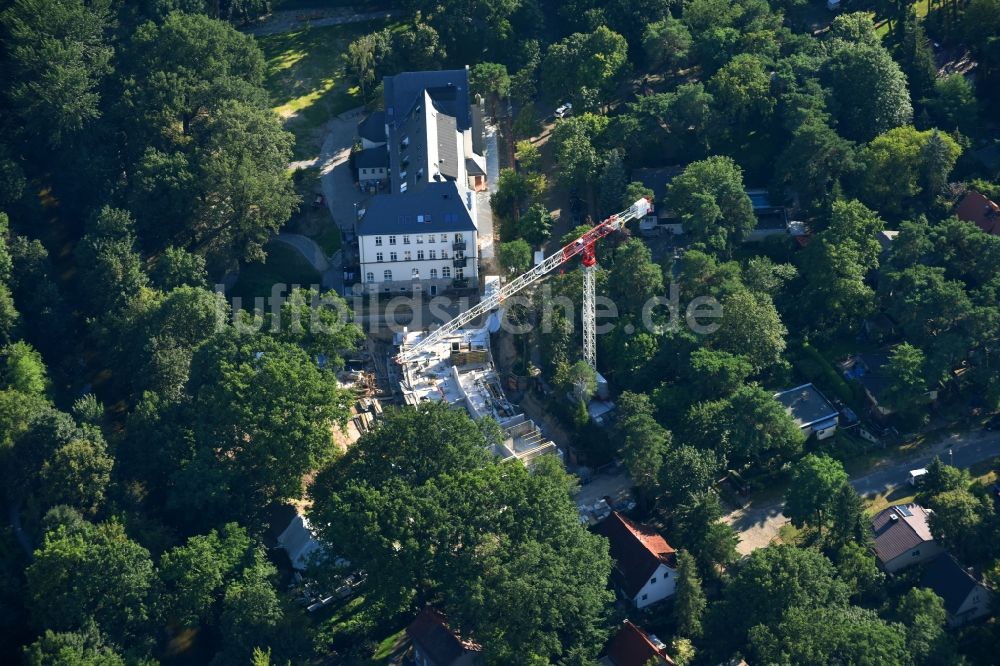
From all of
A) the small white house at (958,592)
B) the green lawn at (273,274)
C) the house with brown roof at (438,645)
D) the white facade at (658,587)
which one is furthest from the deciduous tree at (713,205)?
the house with brown roof at (438,645)

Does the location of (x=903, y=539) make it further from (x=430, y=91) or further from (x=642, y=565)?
(x=430, y=91)

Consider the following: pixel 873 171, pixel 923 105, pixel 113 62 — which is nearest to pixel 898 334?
pixel 873 171

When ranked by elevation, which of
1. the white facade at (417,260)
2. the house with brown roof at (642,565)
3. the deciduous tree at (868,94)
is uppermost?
the deciduous tree at (868,94)

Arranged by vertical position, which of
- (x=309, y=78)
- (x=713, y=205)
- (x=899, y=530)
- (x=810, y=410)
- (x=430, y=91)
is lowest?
(x=899, y=530)

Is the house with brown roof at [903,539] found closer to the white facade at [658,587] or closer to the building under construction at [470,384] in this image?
the white facade at [658,587]

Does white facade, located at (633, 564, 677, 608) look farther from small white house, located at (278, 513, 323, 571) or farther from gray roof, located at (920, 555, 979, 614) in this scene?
small white house, located at (278, 513, 323, 571)

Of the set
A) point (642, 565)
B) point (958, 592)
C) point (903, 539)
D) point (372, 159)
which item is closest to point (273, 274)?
point (372, 159)

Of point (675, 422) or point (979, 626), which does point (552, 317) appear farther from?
point (979, 626)
